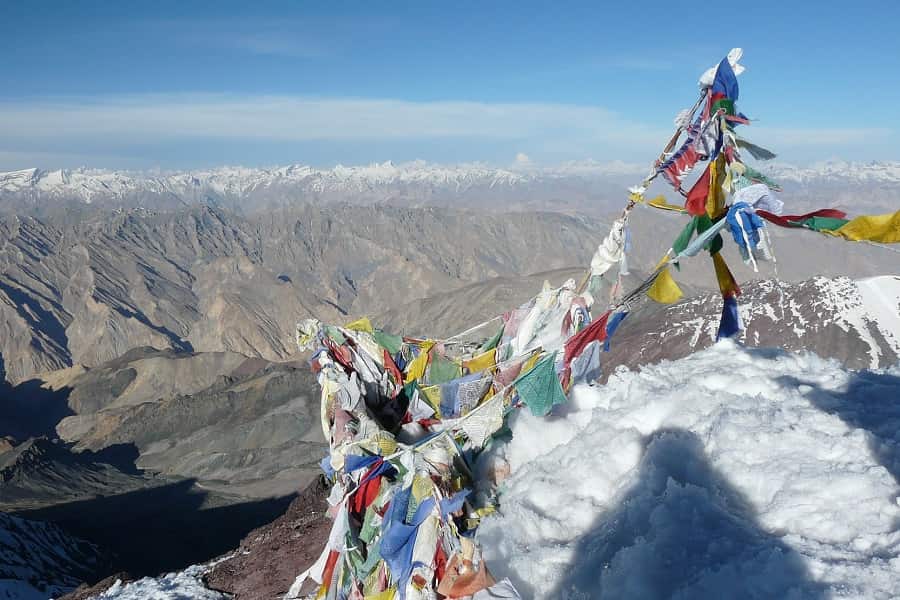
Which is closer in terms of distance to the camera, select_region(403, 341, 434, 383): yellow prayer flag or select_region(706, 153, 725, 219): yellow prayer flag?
select_region(706, 153, 725, 219): yellow prayer flag

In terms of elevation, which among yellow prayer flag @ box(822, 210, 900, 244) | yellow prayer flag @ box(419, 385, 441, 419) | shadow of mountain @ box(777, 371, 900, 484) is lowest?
yellow prayer flag @ box(419, 385, 441, 419)

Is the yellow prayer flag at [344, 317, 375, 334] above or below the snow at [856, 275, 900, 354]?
above

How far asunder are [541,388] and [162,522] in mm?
45757

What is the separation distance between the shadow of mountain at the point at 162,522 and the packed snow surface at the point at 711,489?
3449cm

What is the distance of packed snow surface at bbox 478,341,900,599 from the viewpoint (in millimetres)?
4051

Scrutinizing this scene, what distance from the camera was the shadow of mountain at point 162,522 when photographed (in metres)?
37.8

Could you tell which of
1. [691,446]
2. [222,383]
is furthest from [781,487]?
[222,383]

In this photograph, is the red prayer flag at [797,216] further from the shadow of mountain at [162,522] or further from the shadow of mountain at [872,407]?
the shadow of mountain at [162,522]

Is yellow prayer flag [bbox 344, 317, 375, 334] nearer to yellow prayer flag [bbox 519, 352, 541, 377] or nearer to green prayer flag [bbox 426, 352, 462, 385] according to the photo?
green prayer flag [bbox 426, 352, 462, 385]

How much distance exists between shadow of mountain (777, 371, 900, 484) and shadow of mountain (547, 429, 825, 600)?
1212 millimetres

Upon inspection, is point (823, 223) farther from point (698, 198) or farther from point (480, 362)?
point (480, 362)

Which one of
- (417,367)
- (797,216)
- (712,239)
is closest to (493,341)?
(417,367)

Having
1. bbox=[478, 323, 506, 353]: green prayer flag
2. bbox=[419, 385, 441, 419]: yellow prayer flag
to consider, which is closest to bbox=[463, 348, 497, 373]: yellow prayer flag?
bbox=[478, 323, 506, 353]: green prayer flag

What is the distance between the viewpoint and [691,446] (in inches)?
Answer: 221
